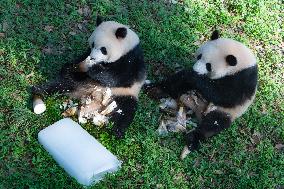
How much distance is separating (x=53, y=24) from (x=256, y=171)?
3.46 meters

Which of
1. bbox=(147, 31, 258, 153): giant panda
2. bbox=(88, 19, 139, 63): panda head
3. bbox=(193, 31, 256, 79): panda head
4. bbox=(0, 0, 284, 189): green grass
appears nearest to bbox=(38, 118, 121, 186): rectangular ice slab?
bbox=(0, 0, 284, 189): green grass

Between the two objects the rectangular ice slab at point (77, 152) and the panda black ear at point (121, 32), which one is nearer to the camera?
the rectangular ice slab at point (77, 152)

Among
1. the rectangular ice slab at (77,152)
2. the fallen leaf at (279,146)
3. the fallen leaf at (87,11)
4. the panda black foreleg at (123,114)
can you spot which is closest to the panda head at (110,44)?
the panda black foreleg at (123,114)

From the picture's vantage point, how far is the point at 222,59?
5.64 m

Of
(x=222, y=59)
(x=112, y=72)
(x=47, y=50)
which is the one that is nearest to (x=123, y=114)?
(x=112, y=72)

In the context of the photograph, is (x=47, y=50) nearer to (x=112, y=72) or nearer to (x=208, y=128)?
(x=112, y=72)

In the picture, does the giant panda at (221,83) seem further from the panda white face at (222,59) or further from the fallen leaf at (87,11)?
the fallen leaf at (87,11)

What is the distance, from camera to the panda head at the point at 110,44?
561 centimetres

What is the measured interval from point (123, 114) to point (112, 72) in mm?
531

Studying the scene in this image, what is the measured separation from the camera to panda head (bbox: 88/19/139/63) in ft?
18.4

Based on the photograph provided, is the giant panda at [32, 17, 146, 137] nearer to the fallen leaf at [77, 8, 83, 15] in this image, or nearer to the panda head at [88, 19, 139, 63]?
the panda head at [88, 19, 139, 63]

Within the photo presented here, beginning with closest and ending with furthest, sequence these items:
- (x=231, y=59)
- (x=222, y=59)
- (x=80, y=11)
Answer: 1. (x=231, y=59)
2. (x=222, y=59)
3. (x=80, y=11)

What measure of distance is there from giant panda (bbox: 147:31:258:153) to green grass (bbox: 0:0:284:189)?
0.88 ft

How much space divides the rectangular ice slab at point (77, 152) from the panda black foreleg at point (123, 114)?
335mm
